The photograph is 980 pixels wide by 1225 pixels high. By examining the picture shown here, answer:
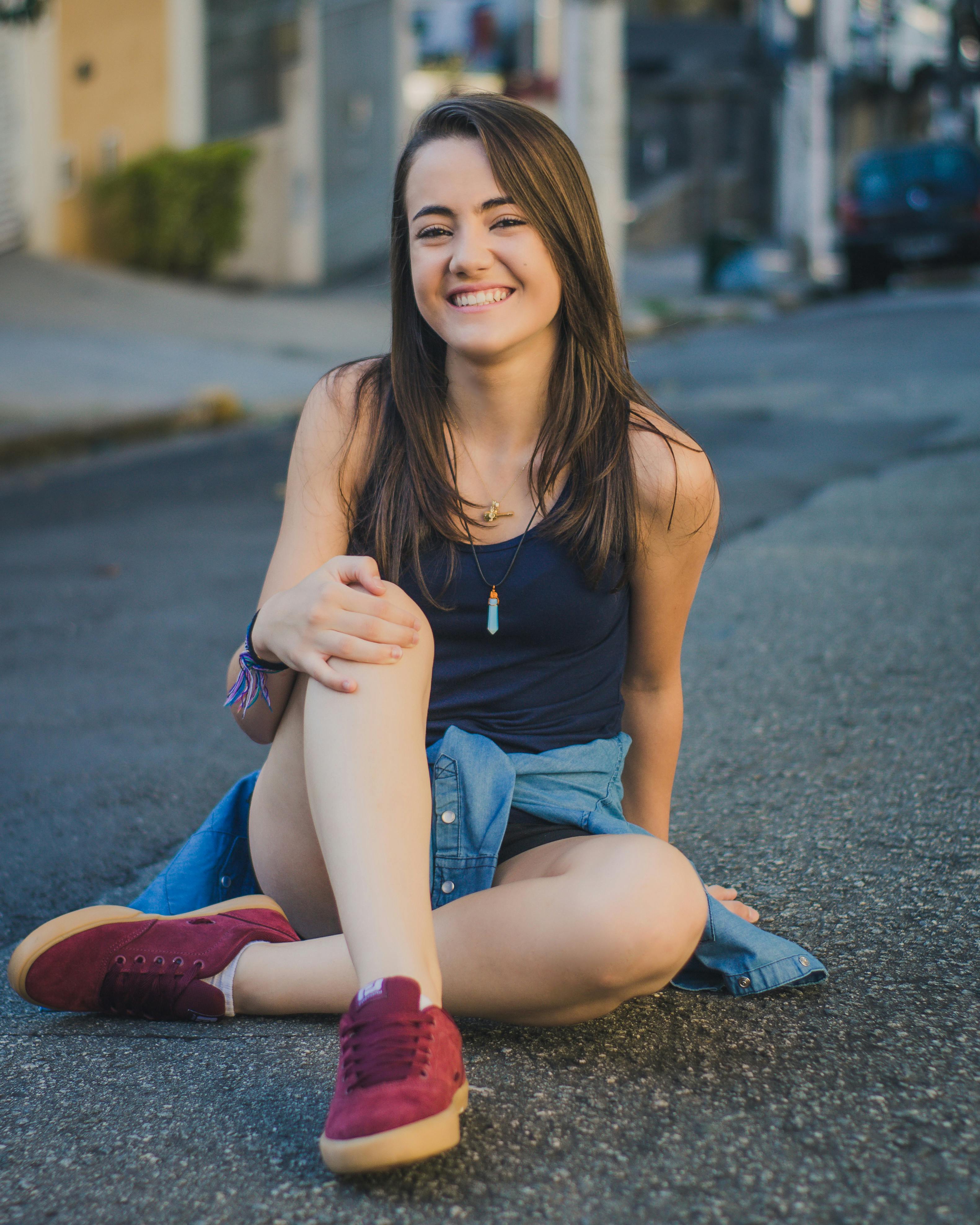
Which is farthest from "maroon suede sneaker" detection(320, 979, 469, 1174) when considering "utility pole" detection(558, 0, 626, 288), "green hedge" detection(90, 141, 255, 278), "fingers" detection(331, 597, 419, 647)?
"green hedge" detection(90, 141, 255, 278)

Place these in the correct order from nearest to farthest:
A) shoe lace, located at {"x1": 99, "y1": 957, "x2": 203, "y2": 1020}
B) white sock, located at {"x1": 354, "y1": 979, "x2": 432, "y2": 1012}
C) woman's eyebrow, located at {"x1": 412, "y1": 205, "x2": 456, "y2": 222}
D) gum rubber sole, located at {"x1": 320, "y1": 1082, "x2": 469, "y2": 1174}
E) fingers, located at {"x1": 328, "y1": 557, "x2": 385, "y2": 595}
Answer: gum rubber sole, located at {"x1": 320, "y1": 1082, "x2": 469, "y2": 1174} → white sock, located at {"x1": 354, "y1": 979, "x2": 432, "y2": 1012} → fingers, located at {"x1": 328, "y1": 557, "x2": 385, "y2": 595} → shoe lace, located at {"x1": 99, "y1": 957, "x2": 203, "y2": 1020} → woman's eyebrow, located at {"x1": 412, "y1": 205, "x2": 456, "y2": 222}

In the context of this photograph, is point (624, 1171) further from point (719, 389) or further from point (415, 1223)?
point (719, 389)

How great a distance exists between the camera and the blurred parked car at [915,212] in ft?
59.6

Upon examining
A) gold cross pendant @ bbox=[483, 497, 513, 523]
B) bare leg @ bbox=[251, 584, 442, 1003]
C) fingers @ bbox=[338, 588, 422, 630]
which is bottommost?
bare leg @ bbox=[251, 584, 442, 1003]

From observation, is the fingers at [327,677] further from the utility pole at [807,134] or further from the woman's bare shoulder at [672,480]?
the utility pole at [807,134]

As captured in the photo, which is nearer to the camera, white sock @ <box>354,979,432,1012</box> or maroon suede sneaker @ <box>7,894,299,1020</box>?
white sock @ <box>354,979,432,1012</box>

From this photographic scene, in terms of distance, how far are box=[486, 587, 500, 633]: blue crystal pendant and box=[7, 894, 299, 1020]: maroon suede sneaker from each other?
58 centimetres

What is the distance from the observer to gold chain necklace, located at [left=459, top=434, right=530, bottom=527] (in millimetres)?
2342

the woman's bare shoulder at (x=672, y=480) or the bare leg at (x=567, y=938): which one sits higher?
the woman's bare shoulder at (x=672, y=480)

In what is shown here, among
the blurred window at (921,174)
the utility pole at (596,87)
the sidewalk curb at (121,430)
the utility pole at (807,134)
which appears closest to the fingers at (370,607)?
the sidewalk curb at (121,430)

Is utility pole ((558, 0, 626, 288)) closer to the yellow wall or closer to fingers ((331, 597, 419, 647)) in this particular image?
the yellow wall

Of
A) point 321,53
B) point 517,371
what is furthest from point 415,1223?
point 321,53

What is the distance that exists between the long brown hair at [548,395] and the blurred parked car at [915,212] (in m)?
17.1

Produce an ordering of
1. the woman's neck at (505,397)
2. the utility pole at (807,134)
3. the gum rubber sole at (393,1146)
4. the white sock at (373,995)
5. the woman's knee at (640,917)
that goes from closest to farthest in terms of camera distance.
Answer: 1. the gum rubber sole at (393,1146)
2. the white sock at (373,995)
3. the woman's knee at (640,917)
4. the woman's neck at (505,397)
5. the utility pole at (807,134)
